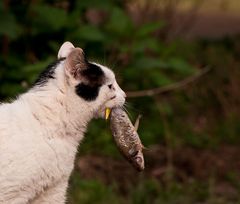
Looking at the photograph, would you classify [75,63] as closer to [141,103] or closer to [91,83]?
[91,83]

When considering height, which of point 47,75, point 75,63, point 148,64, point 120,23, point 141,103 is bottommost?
point 141,103

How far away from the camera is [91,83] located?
5.24 metres

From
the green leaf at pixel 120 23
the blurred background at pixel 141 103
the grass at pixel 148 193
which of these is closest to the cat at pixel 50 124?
the blurred background at pixel 141 103

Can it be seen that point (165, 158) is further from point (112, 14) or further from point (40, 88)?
point (40, 88)

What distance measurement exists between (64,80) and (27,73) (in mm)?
2372

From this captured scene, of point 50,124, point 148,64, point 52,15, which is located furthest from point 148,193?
point 50,124

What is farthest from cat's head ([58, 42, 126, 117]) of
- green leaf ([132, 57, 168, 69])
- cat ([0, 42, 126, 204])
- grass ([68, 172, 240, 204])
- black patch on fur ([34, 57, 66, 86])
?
green leaf ([132, 57, 168, 69])

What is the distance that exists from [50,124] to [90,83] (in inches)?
14.5

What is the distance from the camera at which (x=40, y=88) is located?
5.36 metres

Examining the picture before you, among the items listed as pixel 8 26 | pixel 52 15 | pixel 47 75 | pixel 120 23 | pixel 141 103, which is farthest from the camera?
pixel 141 103

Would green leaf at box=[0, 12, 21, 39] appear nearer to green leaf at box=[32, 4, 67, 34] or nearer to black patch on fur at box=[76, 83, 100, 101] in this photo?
green leaf at box=[32, 4, 67, 34]

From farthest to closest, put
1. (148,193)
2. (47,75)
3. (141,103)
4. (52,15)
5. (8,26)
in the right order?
(141,103) < (52,15) < (148,193) < (8,26) < (47,75)

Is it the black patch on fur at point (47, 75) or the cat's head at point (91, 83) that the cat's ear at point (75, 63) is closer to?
the cat's head at point (91, 83)

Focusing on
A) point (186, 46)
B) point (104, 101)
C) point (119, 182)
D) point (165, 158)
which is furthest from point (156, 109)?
point (104, 101)
